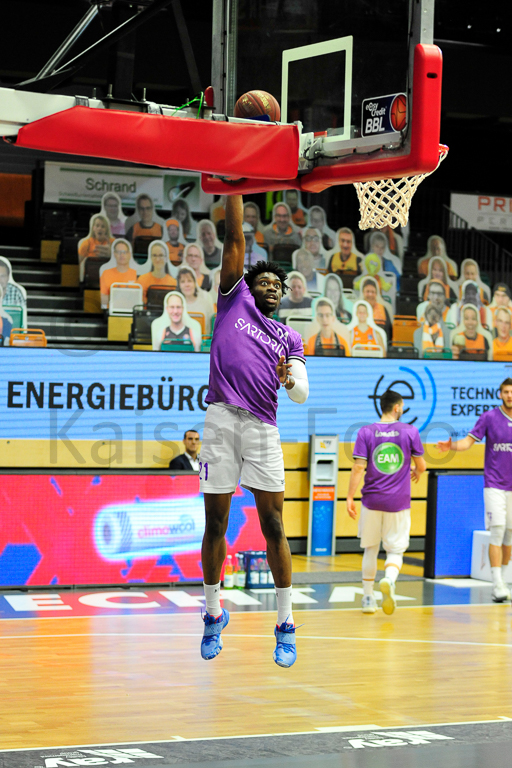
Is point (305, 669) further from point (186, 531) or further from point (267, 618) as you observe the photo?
point (186, 531)

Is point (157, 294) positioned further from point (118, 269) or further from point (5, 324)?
point (5, 324)

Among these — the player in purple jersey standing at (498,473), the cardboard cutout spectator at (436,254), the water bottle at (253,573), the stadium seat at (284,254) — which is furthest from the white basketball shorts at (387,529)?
the cardboard cutout spectator at (436,254)

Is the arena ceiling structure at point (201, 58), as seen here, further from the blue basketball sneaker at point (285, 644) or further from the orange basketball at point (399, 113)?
the blue basketball sneaker at point (285, 644)

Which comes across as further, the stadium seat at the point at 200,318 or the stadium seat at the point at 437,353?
the stadium seat at the point at 437,353

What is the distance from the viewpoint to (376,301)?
14.9 meters

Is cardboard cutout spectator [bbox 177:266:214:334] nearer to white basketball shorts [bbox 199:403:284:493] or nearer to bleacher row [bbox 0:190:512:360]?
bleacher row [bbox 0:190:512:360]

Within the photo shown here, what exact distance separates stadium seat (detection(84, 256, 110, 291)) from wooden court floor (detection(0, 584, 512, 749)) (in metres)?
5.92

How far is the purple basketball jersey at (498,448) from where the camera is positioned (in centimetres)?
1062

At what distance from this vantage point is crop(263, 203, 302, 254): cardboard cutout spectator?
15.4m

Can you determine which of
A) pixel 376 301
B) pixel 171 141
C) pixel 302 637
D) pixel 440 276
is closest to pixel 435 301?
pixel 440 276

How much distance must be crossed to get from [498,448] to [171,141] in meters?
6.69

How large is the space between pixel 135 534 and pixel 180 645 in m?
2.45

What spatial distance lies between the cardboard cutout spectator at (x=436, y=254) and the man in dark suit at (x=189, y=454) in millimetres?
6106

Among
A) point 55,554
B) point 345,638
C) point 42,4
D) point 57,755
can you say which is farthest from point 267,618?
point 42,4
